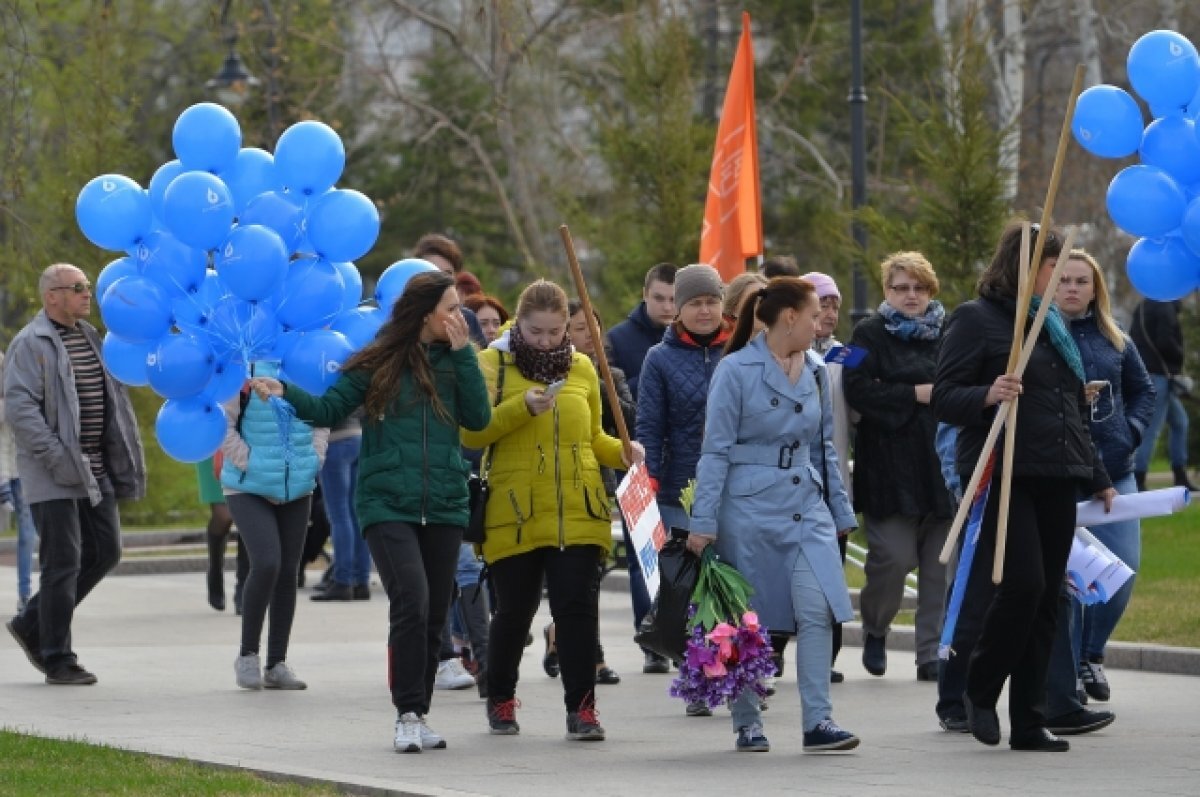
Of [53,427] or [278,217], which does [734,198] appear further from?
[278,217]

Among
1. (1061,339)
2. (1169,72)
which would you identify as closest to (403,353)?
(1061,339)

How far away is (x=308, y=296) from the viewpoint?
1091 cm

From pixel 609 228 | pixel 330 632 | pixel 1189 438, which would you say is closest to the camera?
pixel 330 632

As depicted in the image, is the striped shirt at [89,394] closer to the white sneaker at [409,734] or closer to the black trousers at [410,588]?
the black trousers at [410,588]

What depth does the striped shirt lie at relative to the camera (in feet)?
42.2

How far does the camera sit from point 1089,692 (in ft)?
38.2

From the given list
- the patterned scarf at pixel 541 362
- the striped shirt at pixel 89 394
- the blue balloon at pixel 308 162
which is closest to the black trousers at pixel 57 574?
the striped shirt at pixel 89 394

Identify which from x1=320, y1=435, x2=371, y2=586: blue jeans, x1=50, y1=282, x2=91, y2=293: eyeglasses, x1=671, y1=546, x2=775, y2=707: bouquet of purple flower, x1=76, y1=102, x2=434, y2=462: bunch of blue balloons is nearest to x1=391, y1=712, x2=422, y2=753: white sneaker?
x1=671, y1=546, x2=775, y2=707: bouquet of purple flower

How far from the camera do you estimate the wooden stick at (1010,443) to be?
932cm

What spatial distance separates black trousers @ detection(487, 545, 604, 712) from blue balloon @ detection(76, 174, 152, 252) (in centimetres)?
240

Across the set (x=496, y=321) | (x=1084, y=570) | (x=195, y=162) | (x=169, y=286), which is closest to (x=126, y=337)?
(x=169, y=286)

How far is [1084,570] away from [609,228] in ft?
67.8

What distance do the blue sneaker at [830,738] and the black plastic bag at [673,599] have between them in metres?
0.63

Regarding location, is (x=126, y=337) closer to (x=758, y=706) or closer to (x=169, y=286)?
(x=169, y=286)
